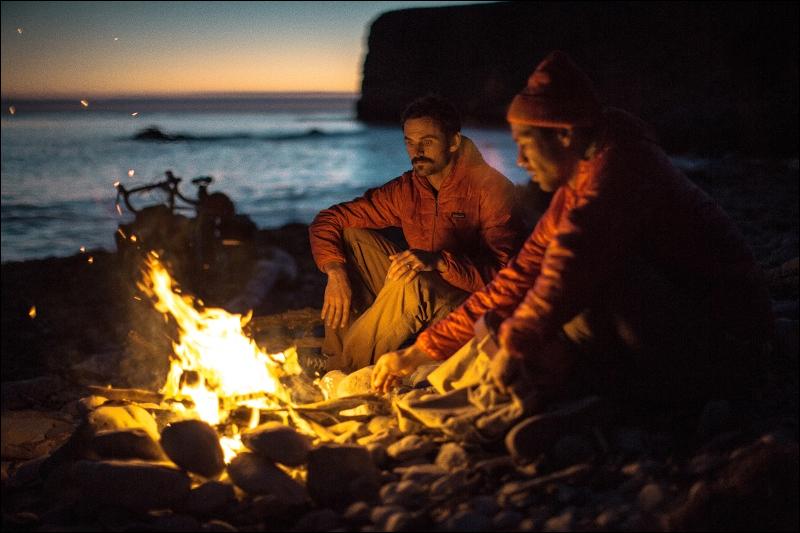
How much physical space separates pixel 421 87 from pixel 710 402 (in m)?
60.5

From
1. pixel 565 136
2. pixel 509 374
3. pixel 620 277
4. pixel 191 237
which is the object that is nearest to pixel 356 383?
pixel 509 374

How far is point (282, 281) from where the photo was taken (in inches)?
392

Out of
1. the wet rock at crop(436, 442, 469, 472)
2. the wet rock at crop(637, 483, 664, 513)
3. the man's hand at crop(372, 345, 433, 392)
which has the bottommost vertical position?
the wet rock at crop(436, 442, 469, 472)

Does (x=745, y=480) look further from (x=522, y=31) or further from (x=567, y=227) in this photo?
(x=522, y=31)

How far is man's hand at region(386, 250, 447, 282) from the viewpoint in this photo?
13.4ft

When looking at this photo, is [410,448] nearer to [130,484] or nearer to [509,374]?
[509,374]

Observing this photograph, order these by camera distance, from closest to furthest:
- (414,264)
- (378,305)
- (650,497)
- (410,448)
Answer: (650,497), (410,448), (414,264), (378,305)

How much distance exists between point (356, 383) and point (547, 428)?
164 cm

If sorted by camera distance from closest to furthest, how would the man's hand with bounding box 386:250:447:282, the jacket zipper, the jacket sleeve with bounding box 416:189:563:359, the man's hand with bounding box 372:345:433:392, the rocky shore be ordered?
the rocky shore
the jacket sleeve with bounding box 416:189:563:359
the man's hand with bounding box 372:345:433:392
the man's hand with bounding box 386:250:447:282
the jacket zipper

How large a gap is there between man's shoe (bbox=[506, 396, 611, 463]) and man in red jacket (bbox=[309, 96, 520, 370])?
1442 millimetres

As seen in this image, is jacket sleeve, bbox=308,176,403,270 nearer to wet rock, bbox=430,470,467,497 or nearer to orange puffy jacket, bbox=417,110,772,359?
orange puffy jacket, bbox=417,110,772,359

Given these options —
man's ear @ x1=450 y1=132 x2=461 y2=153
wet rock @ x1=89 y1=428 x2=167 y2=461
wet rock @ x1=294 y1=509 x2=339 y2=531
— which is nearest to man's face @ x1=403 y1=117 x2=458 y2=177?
man's ear @ x1=450 y1=132 x2=461 y2=153

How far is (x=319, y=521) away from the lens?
8.79 feet

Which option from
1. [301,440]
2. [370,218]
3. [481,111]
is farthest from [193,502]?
[481,111]
